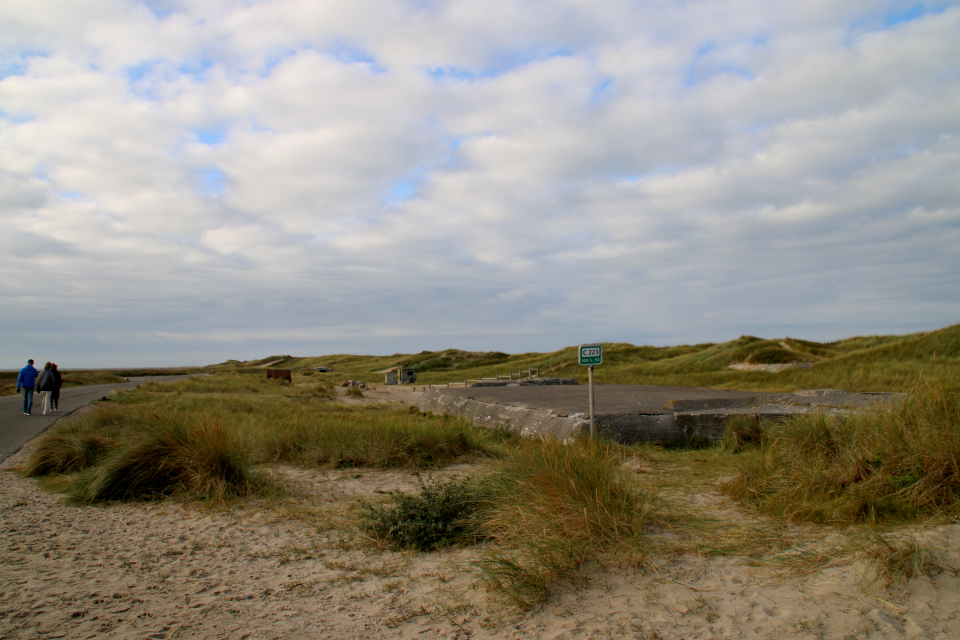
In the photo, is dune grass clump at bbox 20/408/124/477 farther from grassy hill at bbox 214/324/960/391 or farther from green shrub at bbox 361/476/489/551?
grassy hill at bbox 214/324/960/391

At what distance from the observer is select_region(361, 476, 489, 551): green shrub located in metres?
4.55

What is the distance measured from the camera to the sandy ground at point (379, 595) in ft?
9.71

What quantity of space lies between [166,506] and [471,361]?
52520 millimetres

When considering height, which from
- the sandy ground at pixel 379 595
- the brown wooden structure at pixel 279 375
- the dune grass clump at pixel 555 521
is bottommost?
the sandy ground at pixel 379 595

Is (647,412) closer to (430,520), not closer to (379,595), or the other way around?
(430,520)

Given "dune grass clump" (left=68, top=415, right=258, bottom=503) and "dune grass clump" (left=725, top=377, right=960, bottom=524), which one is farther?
"dune grass clump" (left=68, top=415, right=258, bottom=503)

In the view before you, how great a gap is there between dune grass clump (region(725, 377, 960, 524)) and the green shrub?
2.37 m

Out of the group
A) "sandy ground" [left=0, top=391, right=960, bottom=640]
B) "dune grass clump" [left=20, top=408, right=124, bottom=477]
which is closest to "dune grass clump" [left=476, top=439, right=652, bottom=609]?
"sandy ground" [left=0, top=391, right=960, bottom=640]

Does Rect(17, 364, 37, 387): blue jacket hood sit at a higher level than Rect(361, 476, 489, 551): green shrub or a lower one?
higher

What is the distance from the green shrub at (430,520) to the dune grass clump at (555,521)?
0.56 feet

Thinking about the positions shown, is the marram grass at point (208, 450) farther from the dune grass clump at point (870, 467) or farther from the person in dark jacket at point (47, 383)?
the person in dark jacket at point (47, 383)

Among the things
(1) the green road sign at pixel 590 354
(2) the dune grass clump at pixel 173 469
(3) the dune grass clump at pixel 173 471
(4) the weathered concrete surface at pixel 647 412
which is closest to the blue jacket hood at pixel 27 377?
(2) the dune grass clump at pixel 173 469

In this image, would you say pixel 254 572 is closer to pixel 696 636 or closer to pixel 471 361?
pixel 696 636

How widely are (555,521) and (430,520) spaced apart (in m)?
1.11
